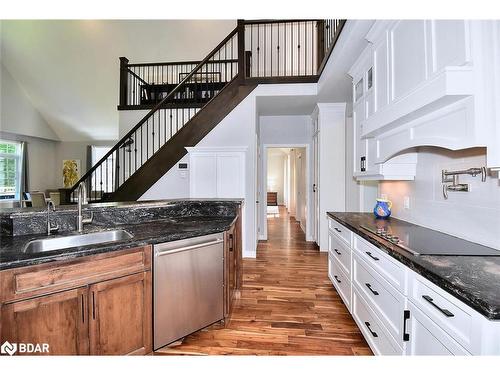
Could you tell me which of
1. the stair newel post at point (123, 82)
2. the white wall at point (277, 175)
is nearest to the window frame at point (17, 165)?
the stair newel post at point (123, 82)

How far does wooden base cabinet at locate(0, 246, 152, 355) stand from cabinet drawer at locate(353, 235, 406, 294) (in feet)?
5.21

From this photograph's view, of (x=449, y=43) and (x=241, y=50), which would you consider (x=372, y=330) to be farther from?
(x=241, y=50)

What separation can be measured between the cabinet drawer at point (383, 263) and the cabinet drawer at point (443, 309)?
94 millimetres

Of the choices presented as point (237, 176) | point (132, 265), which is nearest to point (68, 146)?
point (237, 176)

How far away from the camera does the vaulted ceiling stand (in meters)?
6.34

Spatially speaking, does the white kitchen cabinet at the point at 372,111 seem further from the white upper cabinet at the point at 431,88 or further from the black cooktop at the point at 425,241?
the black cooktop at the point at 425,241

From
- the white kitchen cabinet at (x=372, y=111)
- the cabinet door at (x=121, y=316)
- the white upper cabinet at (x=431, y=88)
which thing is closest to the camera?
the white upper cabinet at (x=431, y=88)

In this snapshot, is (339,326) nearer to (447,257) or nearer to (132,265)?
(447,257)

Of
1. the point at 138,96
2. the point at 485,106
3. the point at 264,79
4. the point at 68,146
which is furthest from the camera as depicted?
the point at 68,146

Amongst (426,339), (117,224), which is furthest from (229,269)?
(426,339)

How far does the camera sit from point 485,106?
116 cm

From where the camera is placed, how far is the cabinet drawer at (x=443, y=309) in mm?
970

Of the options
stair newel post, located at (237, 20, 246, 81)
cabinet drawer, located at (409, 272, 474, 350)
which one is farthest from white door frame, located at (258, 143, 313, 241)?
cabinet drawer, located at (409, 272, 474, 350)
